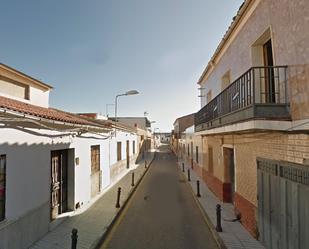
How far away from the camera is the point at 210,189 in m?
13.4

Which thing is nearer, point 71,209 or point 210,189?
point 71,209

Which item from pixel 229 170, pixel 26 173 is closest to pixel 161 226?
pixel 229 170

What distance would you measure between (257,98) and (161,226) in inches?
190

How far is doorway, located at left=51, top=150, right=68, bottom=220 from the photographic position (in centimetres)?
821

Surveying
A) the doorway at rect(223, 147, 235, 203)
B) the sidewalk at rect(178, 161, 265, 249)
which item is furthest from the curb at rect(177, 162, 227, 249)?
the doorway at rect(223, 147, 235, 203)

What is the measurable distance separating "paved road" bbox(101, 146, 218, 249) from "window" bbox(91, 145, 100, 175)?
2.29m

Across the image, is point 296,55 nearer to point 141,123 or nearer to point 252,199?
point 252,199

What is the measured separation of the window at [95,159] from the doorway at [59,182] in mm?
2609

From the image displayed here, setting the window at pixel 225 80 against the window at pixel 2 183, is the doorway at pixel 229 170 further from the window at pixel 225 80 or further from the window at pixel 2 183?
the window at pixel 2 183

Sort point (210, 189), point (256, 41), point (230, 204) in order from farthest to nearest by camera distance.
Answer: point (210, 189) → point (230, 204) → point (256, 41)

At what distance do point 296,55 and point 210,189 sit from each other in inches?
395

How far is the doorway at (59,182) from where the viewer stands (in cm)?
821

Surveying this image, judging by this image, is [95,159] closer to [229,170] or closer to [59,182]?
[59,182]

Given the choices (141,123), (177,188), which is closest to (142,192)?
(177,188)
